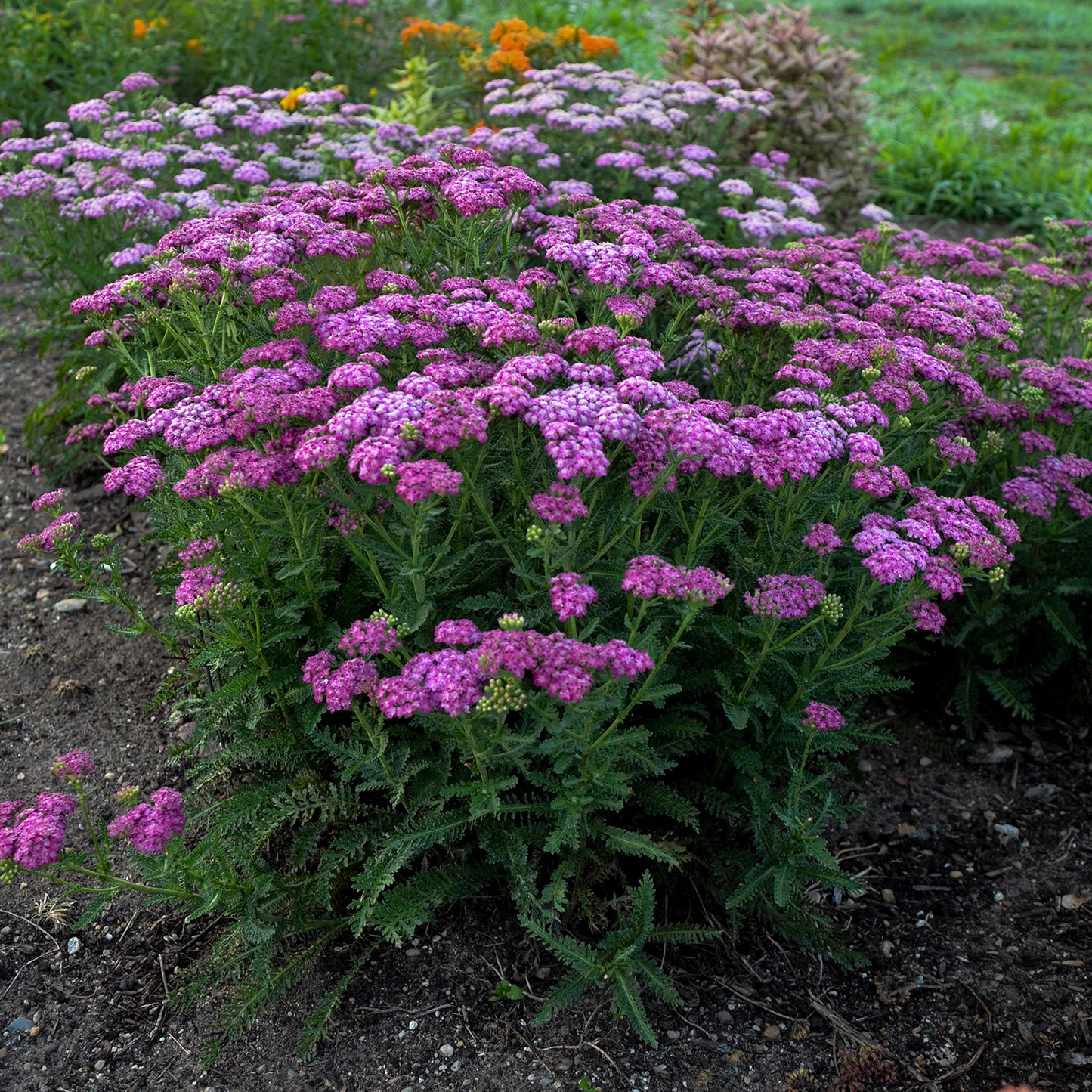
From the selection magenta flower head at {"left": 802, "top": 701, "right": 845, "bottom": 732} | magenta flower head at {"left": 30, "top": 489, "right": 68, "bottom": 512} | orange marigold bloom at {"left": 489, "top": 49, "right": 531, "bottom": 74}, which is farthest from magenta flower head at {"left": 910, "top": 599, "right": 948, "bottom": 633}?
orange marigold bloom at {"left": 489, "top": 49, "right": 531, "bottom": 74}

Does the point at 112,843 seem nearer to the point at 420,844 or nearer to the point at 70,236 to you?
the point at 420,844

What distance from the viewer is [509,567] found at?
377cm

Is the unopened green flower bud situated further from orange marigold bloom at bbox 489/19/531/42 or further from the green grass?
the green grass

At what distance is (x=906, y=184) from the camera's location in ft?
37.0

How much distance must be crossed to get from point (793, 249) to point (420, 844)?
3.53 metres

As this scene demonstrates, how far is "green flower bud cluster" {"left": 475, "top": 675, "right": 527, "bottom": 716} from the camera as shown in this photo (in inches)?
109

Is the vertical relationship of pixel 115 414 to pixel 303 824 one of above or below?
above

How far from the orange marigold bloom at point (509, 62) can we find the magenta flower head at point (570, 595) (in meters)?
7.40

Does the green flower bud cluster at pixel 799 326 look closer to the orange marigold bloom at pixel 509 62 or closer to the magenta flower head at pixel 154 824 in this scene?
the magenta flower head at pixel 154 824

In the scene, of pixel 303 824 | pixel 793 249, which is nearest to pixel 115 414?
pixel 303 824

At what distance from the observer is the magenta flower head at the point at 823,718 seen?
3332 millimetres

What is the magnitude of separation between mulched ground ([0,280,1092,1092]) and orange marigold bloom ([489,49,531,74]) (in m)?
6.97

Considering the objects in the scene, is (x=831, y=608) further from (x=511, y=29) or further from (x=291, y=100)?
(x=511, y=29)

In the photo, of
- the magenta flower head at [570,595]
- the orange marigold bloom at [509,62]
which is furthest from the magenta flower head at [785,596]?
the orange marigold bloom at [509,62]
